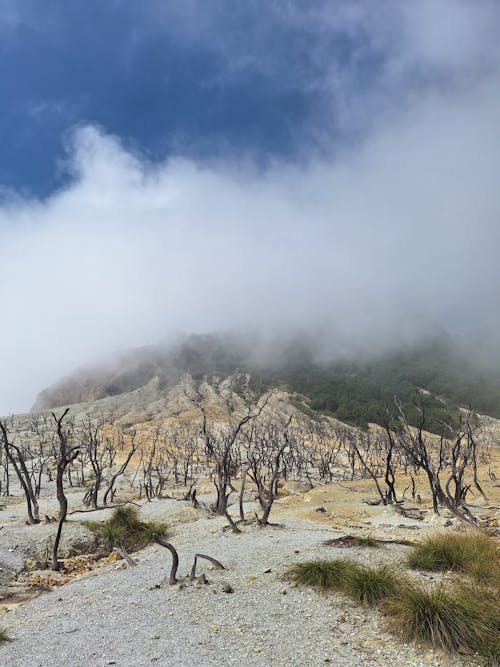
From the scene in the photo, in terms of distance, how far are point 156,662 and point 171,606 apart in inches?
103

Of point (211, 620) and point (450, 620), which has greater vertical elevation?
point (450, 620)

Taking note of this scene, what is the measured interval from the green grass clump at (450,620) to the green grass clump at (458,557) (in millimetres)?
2521

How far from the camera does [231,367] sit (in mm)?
186125

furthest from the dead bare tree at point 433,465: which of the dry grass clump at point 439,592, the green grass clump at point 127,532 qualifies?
the green grass clump at point 127,532

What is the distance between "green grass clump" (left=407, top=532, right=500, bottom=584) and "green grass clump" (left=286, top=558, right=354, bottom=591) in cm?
220

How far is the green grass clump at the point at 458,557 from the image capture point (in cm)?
1103

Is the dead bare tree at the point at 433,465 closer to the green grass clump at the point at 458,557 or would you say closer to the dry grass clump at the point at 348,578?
the green grass clump at the point at 458,557

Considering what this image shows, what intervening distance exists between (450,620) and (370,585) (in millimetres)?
2015

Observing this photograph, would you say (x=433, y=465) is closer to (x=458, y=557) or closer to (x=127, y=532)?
(x=458, y=557)

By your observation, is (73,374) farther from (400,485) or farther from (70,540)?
(70,540)

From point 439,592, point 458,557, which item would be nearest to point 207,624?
point 439,592

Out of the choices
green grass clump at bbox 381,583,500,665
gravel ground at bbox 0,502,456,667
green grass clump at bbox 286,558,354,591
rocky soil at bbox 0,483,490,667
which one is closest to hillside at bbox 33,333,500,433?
rocky soil at bbox 0,483,490,667

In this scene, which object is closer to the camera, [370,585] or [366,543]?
[370,585]

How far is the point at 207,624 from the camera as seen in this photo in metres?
9.11
